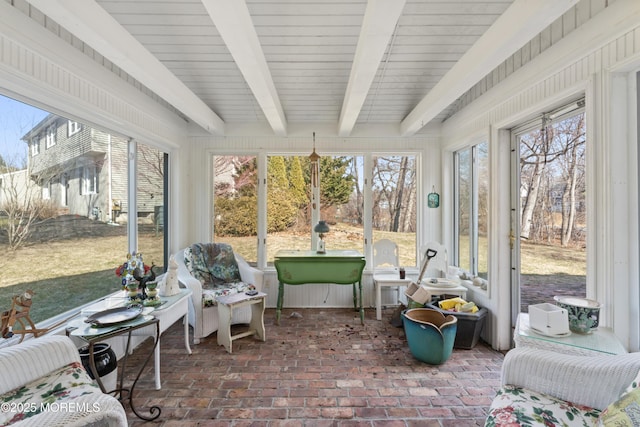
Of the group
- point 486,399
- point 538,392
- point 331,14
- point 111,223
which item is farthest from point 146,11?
point 486,399

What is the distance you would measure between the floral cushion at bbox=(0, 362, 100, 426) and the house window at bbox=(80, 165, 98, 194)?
141cm

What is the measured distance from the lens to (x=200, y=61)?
2.40m

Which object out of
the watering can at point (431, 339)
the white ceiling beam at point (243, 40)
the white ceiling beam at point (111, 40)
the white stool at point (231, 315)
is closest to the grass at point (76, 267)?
the watering can at point (431, 339)

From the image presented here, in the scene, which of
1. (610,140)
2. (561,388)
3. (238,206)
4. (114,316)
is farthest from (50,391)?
(610,140)

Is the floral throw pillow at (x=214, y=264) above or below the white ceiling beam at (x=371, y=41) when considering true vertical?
below

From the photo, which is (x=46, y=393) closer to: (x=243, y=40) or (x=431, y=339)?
(x=243, y=40)

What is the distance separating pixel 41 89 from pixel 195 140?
203 centimetres

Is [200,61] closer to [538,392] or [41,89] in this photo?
[41,89]

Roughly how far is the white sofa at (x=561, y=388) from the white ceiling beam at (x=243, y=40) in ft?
7.31

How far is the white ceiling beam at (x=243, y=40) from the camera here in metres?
1.38

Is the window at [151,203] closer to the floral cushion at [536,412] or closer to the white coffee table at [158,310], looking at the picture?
the white coffee table at [158,310]

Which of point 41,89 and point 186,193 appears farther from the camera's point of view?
point 186,193

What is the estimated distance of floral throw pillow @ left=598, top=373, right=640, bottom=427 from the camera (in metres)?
0.99

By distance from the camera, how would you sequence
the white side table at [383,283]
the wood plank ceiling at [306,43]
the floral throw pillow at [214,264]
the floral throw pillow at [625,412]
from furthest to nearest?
1. the white side table at [383,283]
2. the floral throw pillow at [214,264]
3. the wood plank ceiling at [306,43]
4. the floral throw pillow at [625,412]
